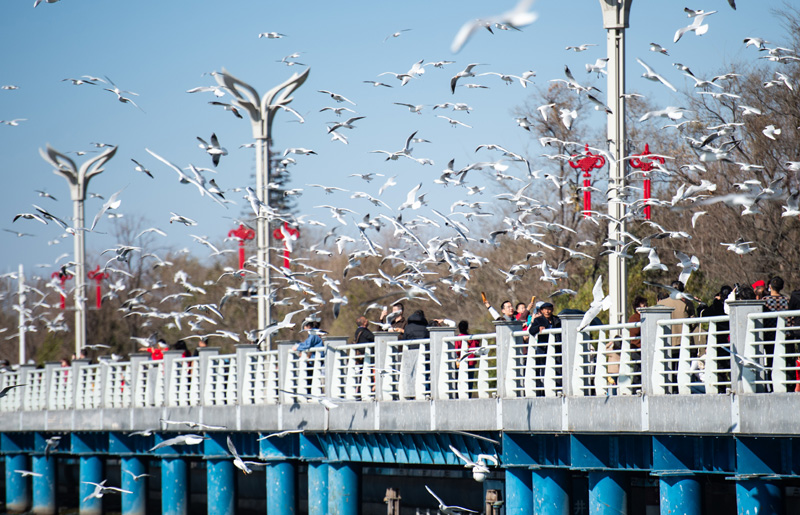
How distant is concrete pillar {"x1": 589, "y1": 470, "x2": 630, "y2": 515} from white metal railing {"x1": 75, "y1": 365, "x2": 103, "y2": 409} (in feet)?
51.4

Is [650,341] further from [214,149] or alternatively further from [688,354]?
[214,149]

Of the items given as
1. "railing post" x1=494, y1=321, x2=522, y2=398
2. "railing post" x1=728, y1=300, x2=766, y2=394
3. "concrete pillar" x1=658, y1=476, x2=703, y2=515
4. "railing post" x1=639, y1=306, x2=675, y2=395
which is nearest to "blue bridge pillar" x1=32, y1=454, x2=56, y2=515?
"railing post" x1=494, y1=321, x2=522, y2=398

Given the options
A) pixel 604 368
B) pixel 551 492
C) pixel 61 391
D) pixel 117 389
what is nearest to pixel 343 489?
pixel 551 492

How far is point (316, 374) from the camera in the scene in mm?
21109

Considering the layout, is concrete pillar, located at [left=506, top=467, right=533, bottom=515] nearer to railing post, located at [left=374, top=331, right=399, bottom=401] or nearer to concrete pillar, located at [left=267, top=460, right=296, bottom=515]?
railing post, located at [left=374, top=331, right=399, bottom=401]

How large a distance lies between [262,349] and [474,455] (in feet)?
25.2

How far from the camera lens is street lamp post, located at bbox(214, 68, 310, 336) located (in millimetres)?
→ 22125

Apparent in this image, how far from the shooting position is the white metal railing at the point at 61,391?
29969 mm

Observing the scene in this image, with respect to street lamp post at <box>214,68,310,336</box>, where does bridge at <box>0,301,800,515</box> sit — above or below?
below

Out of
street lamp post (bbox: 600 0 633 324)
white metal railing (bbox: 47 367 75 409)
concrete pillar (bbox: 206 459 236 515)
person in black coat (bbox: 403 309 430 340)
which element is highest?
street lamp post (bbox: 600 0 633 324)

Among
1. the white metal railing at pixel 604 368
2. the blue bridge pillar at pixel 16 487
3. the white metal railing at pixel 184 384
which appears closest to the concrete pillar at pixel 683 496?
the white metal railing at pixel 604 368

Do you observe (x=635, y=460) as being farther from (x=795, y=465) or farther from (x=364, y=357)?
(x=364, y=357)

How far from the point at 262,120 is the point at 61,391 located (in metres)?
10.6

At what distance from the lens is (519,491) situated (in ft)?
54.7
